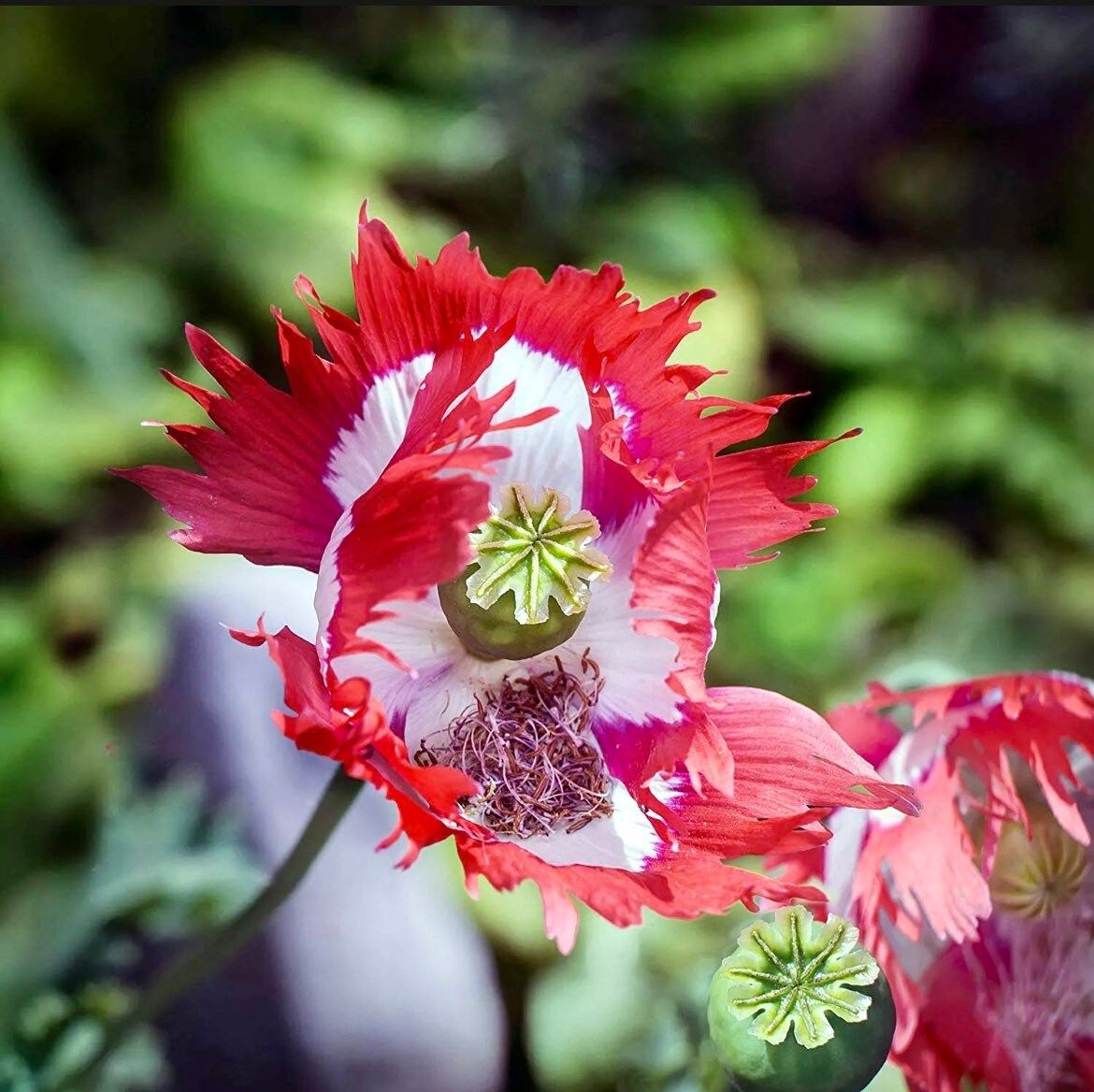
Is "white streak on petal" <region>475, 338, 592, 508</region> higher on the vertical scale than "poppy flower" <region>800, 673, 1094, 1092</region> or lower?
higher

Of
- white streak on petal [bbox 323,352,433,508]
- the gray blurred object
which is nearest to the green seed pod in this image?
white streak on petal [bbox 323,352,433,508]

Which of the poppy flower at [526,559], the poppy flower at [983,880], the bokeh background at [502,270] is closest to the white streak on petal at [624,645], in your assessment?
the poppy flower at [526,559]

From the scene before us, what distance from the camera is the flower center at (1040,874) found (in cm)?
67

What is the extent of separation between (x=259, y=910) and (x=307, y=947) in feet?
2.19

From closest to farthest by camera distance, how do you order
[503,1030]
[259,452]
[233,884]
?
[259,452]
[233,884]
[503,1030]

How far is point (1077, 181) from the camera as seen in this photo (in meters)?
3.30

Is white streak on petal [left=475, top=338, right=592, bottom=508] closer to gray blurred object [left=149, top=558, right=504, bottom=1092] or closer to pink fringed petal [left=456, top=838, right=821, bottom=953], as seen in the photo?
pink fringed petal [left=456, top=838, right=821, bottom=953]

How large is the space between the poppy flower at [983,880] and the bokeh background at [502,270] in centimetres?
15

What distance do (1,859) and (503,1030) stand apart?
1.71 ft

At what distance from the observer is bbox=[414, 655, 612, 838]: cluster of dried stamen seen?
2.15 feet

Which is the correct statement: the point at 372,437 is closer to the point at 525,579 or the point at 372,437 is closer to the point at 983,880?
the point at 525,579

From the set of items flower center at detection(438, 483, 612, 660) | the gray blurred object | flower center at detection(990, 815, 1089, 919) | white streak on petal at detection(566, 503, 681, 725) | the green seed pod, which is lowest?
the gray blurred object

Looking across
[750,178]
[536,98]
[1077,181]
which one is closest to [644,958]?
[536,98]

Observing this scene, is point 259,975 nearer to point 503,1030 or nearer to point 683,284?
point 503,1030
